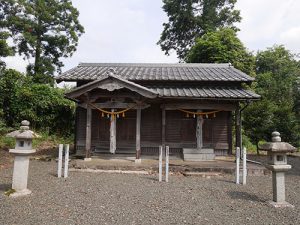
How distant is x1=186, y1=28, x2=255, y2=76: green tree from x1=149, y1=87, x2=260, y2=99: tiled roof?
9.91 metres

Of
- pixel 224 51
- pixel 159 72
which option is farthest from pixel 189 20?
pixel 159 72

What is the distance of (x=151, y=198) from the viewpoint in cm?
688

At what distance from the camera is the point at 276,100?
26.6 meters

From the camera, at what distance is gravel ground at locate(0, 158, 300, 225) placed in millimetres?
5332

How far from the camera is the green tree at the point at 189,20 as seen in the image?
30906mm

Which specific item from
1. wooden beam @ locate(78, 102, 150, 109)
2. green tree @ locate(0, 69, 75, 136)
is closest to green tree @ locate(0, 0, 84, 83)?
green tree @ locate(0, 69, 75, 136)

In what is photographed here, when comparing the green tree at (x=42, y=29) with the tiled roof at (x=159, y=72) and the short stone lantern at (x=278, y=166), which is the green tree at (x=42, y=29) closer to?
the tiled roof at (x=159, y=72)

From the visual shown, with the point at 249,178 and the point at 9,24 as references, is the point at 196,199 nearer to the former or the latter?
the point at 249,178

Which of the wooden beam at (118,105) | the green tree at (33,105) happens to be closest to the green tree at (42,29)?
the green tree at (33,105)

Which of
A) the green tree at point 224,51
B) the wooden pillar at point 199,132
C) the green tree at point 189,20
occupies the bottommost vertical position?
the wooden pillar at point 199,132

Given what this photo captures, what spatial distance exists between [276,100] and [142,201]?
2421 centimetres

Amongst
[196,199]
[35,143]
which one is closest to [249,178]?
[196,199]

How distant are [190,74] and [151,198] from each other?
9215 mm

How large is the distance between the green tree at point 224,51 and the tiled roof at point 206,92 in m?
9.91
